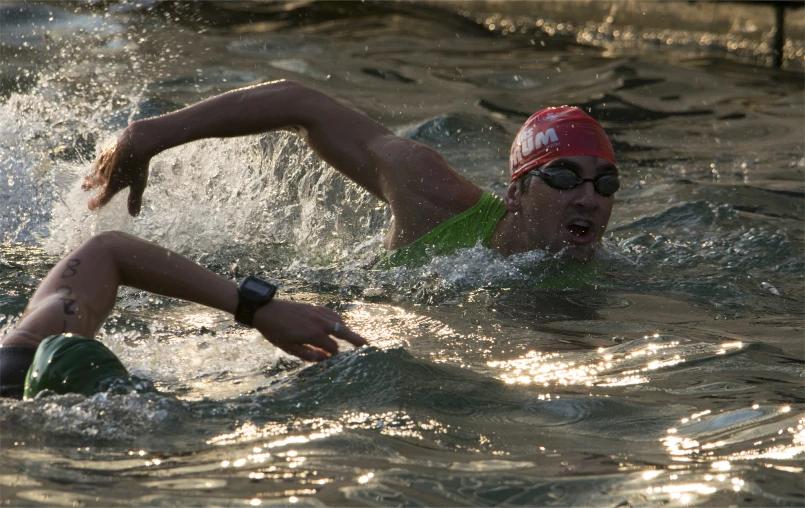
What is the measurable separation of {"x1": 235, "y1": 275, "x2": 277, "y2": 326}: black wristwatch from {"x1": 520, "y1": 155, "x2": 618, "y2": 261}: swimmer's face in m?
2.48

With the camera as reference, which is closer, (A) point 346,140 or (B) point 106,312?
(B) point 106,312

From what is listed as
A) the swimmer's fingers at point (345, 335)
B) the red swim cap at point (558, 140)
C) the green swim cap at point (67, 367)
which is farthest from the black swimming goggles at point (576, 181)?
the green swim cap at point (67, 367)

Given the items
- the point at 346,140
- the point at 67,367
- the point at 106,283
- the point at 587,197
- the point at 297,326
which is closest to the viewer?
the point at 67,367

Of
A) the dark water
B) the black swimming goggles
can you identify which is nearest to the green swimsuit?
the dark water

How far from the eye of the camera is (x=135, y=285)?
3.59 m

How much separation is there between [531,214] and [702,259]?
4.16 feet

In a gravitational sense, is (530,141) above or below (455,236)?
above

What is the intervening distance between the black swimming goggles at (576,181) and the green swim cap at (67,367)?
9.85ft

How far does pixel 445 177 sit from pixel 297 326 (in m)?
2.46

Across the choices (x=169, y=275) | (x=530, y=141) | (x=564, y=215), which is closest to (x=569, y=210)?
(x=564, y=215)

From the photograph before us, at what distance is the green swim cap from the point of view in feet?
10.0

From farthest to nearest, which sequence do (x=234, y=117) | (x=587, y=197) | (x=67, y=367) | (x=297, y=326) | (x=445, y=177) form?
1. (x=445, y=177)
2. (x=587, y=197)
3. (x=234, y=117)
4. (x=297, y=326)
5. (x=67, y=367)

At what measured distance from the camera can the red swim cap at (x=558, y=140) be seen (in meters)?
5.60

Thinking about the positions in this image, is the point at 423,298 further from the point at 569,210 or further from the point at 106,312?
the point at 106,312
